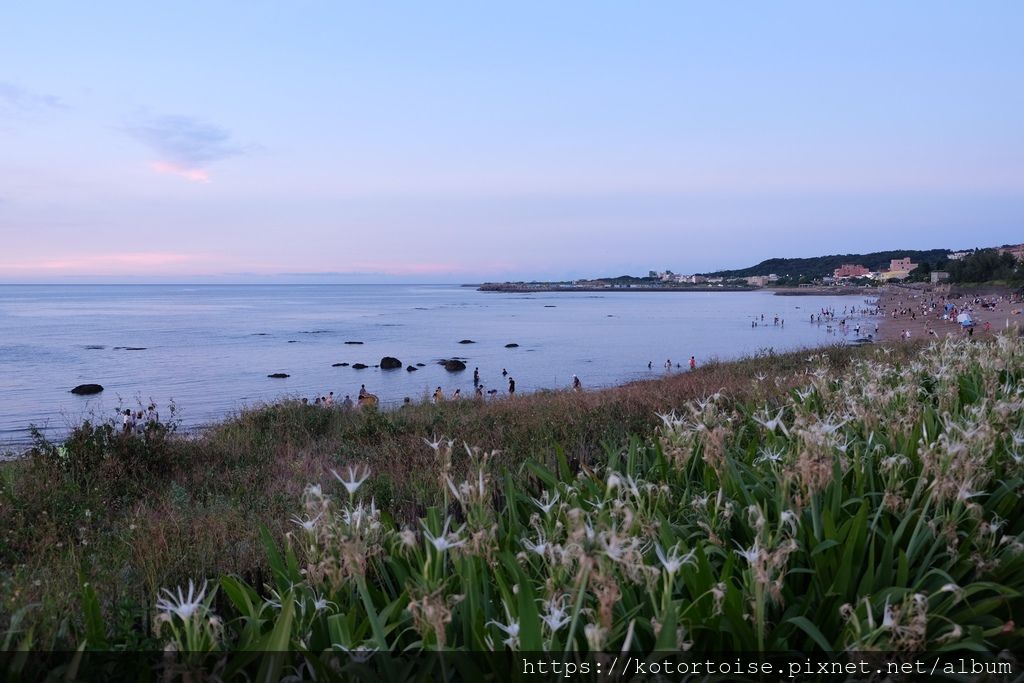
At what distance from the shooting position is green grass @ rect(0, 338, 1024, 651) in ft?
7.55

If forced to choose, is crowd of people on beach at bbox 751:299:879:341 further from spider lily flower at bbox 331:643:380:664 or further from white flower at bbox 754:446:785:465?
spider lily flower at bbox 331:643:380:664

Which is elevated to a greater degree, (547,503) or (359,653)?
(547,503)

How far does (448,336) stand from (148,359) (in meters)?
24.3

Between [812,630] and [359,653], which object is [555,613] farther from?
[812,630]

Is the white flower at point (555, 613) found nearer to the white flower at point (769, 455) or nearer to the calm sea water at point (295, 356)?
the white flower at point (769, 455)

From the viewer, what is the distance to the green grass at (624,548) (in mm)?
2303

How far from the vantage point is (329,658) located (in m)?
2.29

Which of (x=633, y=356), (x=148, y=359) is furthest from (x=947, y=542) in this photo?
(x=148, y=359)

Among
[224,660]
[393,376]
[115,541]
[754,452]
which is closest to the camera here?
[224,660]

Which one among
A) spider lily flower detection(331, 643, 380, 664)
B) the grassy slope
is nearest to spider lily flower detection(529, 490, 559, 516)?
spider lily flower detection(331, 643, 380, 664)

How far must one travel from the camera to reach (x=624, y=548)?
2240 mm

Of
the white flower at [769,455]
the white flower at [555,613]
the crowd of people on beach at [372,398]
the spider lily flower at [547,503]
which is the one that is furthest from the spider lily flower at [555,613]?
the crowd of people on beach at [372,398]

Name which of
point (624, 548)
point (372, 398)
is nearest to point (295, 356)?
point (372, 398)

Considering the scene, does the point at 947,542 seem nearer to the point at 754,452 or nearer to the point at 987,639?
the point at 987,639
